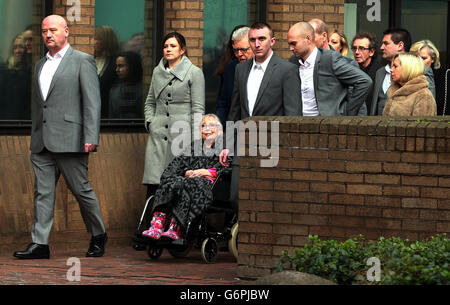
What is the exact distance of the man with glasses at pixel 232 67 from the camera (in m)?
12.7

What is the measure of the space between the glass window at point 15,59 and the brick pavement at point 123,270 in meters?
1.55

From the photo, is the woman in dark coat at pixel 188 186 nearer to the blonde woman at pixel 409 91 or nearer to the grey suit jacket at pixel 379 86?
the grey suit jacket at pixel 379 86

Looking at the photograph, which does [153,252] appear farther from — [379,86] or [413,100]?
[413,100]

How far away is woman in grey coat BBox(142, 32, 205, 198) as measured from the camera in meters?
12.8

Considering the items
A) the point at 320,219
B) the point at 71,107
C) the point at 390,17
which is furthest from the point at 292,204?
the point at 390,17

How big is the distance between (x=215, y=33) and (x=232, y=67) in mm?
1643

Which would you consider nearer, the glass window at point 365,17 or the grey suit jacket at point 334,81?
the grey suit jacket at point 334,81

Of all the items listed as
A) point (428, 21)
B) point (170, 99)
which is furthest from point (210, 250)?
point (428, 21)

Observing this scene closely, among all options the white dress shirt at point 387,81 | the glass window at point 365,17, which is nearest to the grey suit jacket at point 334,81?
the white dress shirt at point 387,81

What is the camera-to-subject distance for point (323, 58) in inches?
444

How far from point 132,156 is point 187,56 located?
1.17 meters

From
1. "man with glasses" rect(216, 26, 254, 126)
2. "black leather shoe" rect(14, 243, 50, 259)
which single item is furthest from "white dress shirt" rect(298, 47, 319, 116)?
"black leather shoe" rect(14, 243, 50, 259)

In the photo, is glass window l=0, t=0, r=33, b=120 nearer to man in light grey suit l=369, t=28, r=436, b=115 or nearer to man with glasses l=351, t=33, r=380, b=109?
man with glasses l=351, t=33, r=380, b=109

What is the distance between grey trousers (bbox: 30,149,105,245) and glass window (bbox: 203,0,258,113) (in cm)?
269
